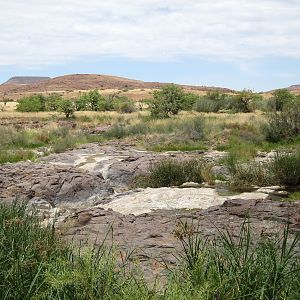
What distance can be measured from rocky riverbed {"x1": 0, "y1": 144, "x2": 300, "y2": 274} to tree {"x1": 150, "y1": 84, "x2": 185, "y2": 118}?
24.9 m

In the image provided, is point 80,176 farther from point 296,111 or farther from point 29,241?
point 296,111

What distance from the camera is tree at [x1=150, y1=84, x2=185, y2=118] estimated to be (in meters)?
45.8

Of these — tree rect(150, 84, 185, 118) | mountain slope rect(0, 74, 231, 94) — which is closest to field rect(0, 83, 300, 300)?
Answer: tree rect(150, 84, 185, 118)

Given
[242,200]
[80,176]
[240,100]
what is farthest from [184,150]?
[240,100]

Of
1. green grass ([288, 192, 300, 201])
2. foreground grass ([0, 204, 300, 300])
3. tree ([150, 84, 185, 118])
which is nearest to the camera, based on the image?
foreground grass ([0, 204, 300, 300])

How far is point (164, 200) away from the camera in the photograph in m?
12.4

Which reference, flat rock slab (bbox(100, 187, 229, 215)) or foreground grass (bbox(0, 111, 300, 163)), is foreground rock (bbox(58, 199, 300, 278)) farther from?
foreground grass (bbox(0, 111, 300, 163))

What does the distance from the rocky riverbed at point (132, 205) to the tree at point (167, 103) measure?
2485 cm

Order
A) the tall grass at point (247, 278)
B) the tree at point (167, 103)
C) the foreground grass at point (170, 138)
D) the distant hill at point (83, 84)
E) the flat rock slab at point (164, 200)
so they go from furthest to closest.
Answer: the distant hill at point (83, 84) < the tree at point (167, 103) < the foreground grass at point (170, 138) < the flat rock slab at point (164, 200) < the tall grass at point (247, 278)

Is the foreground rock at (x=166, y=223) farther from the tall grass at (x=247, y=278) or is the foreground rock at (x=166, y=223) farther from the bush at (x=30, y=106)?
the bush at (x=30, y=106)

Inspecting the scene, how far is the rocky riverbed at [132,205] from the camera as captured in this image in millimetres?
8664

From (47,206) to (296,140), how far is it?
1558cm

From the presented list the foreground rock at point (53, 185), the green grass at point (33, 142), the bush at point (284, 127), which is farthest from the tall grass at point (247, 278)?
the bush at point (284, 127)

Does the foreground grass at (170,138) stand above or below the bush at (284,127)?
below
